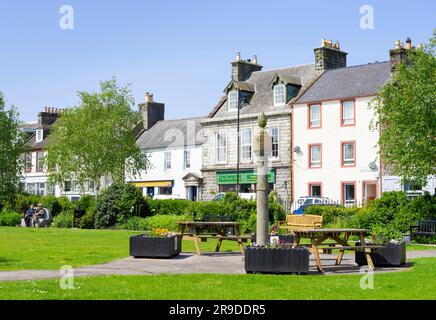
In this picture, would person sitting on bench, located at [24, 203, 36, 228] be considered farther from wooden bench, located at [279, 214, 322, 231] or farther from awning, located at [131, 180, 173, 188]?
wooden bench, located at [279, 214, 322, 231]

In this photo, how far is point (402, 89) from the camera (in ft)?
111

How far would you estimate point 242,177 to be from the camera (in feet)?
172

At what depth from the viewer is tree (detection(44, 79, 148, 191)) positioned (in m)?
52.3

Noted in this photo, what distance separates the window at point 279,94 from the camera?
50.5 m

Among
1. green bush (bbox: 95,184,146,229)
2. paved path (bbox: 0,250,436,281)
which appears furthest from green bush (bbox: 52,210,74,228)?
paved path (bbox: 0,250,436,281)

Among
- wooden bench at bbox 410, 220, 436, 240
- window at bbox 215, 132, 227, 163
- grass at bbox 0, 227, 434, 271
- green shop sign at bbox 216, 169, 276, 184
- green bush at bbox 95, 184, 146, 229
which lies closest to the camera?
grass at bbox 0, 227, 434, 271

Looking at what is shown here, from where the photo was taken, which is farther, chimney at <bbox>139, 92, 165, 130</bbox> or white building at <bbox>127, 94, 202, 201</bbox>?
chimney at <bbox>139, 92, 165, 130</bbox>

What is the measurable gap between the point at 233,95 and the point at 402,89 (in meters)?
21.3

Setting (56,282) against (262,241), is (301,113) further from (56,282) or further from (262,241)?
(56,282)

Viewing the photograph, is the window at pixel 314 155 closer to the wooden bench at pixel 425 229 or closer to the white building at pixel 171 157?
the white building at pixel 171 157

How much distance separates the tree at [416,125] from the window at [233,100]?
21.8 m

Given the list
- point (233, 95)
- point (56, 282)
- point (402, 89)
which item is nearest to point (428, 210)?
point (402, 89)

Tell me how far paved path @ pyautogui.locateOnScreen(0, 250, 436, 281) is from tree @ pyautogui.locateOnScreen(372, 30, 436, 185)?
12679 millimetres
